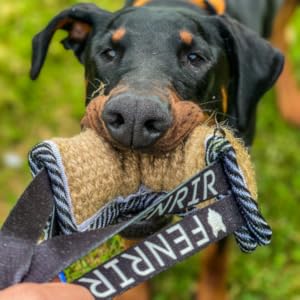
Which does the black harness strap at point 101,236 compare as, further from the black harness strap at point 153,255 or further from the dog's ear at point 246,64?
the dog's ear at point 246,64

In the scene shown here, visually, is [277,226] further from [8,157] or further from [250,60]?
[8,157]

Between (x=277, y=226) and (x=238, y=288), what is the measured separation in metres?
0.40

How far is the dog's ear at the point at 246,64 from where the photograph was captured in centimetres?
226

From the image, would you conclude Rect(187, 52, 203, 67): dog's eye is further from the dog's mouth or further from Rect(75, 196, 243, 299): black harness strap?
Rect(75, 196, 243, 299): black harness strap

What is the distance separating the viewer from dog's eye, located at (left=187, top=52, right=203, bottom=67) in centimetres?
209

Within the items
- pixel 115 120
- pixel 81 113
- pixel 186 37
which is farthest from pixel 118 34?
pixel 81 113

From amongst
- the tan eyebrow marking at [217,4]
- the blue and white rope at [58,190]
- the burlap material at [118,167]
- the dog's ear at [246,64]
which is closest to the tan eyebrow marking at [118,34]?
the dog's ear at [246,64]

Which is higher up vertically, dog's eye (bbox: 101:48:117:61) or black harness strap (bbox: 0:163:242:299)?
black harness strap (bbox: 0:163:242:299)

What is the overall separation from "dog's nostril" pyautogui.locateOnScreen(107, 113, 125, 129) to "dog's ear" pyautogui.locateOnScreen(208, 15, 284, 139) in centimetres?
73

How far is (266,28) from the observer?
344 centimetres

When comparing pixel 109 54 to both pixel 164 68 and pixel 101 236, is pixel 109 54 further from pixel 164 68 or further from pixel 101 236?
pixel 101 236

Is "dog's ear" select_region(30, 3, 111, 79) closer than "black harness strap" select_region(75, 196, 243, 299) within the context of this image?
No

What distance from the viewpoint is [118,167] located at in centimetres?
167

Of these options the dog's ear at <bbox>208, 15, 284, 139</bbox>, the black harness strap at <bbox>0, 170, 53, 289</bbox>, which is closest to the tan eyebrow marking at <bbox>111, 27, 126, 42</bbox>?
the dog's ear at <bbox>208, 15, 284, 139</bbox>
